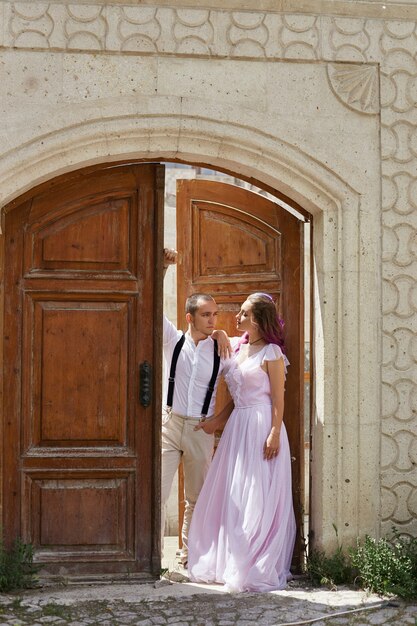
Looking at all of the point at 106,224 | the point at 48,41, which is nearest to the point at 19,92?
the point at 48,41

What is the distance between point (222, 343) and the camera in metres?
6.25

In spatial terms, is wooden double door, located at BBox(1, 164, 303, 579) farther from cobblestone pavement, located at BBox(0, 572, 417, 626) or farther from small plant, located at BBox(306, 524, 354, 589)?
small plant, located at BBox(306, 524, 354, 589)

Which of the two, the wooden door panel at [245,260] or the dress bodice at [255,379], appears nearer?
the dress bodice at [255,379]

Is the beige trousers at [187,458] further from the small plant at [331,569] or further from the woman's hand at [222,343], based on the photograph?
the small plant at [331,569]

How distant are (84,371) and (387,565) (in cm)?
218

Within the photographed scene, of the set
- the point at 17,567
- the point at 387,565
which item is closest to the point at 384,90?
the point at 387,565

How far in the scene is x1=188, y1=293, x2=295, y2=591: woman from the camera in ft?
18.8

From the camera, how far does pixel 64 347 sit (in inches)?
232

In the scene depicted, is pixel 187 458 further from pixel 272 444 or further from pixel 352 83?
pixel 352 83

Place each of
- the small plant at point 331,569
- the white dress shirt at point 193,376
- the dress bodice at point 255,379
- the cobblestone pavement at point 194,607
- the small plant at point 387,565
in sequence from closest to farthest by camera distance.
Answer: the cobblestone pavement at point 194,607 → the small plant at point 387,565 → the small plant at point 331,569 → the dress bodice at point 255,379 → the white dress shirt at point 193,376

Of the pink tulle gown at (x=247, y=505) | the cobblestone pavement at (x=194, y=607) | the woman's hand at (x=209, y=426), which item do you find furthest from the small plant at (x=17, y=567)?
the woman's hand at (x=209, y=426)

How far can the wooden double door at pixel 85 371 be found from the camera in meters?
5.85

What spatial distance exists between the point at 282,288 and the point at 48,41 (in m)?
2.17

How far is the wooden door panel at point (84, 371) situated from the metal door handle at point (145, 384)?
4 cm
